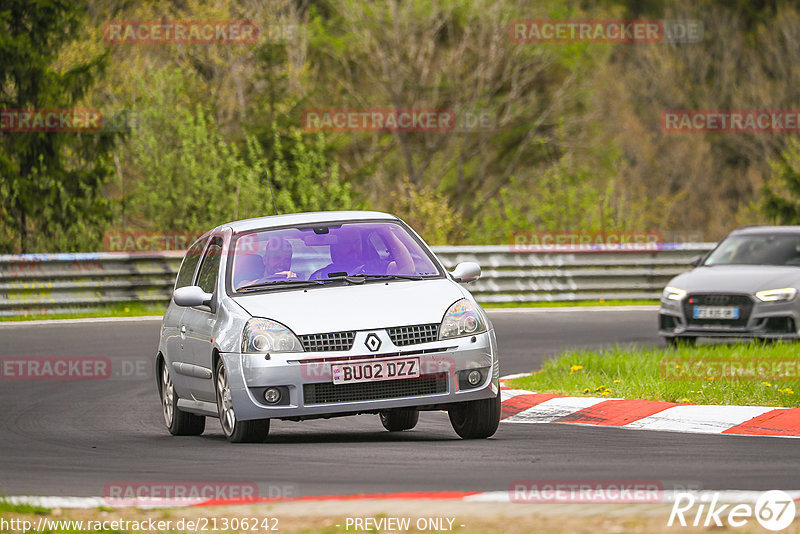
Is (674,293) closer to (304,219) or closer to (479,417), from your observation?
(304,219)

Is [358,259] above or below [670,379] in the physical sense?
above

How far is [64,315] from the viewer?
893 inches

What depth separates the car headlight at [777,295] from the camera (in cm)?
1692

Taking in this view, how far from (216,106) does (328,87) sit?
→ 6.85 meters

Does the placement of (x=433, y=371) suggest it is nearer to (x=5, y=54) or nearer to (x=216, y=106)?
(x=5, y=54)

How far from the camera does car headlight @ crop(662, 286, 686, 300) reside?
17.4 m
